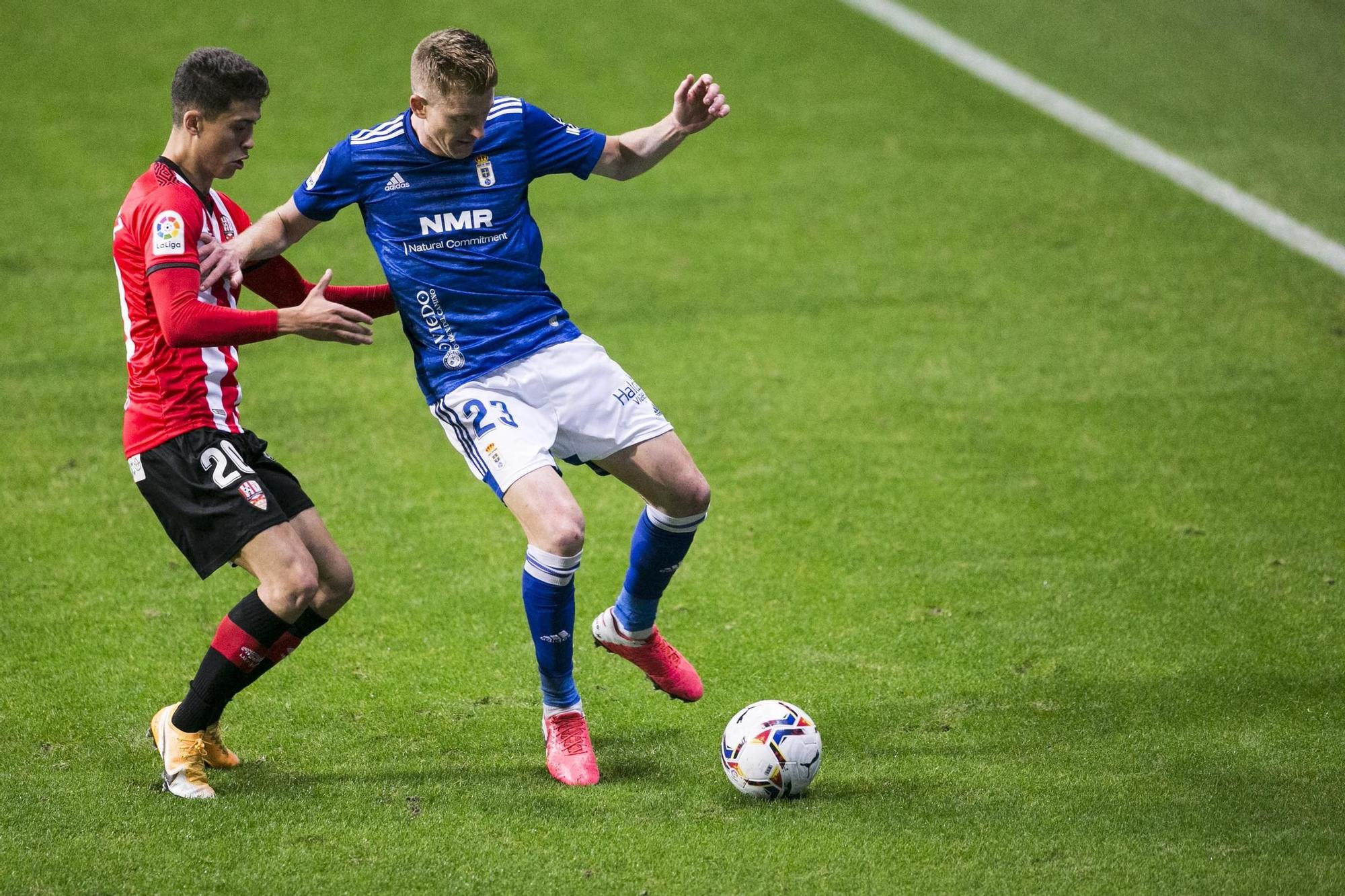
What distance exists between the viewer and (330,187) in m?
4.86

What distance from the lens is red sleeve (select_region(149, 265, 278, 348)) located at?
14.0ft

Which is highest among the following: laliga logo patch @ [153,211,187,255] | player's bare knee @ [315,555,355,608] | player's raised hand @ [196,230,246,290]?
laliga logo patch @ [153,211,187,255]

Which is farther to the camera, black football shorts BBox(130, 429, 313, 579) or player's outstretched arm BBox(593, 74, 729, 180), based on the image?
player's outstretched arm BBox(593, 74, 729, 180)

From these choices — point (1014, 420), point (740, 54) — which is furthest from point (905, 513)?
point (740, 54)

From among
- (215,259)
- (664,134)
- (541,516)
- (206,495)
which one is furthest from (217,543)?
(664,134)

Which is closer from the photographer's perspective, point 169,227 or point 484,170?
point 169,227

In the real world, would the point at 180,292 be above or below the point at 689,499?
above

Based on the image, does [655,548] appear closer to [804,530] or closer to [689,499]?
[689,499]

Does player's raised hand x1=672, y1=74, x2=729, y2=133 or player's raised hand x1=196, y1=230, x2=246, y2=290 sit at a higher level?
player's raised hand x1=672, y1=74, x2=729, y2=133

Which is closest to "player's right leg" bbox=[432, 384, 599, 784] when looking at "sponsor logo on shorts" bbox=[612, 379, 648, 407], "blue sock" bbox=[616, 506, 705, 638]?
"sponsor logo on shorts" bbox=[612, 379, 648, 407]

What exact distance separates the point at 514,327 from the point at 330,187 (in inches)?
31.0

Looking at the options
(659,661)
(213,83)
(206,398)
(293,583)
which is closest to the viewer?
(213,83)

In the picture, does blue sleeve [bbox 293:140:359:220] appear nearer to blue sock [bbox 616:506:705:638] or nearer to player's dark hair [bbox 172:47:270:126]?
player's dark hair [bbox 172:47:270:126]

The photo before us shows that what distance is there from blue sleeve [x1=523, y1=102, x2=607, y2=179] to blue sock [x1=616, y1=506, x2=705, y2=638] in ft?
4.16
